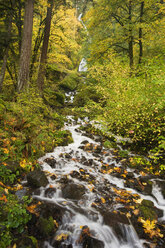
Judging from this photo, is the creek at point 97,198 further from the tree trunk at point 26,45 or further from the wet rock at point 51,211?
the tree trunk at point 26,45

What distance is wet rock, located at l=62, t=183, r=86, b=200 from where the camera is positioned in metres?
4.55

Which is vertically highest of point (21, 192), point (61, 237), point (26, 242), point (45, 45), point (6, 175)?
point (45, 45)

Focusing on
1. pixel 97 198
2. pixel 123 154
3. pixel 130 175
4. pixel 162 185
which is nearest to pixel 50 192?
pixel 97 198

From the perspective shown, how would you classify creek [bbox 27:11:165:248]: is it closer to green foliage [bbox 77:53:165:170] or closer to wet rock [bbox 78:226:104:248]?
wet rock [bbox 78:226:104:248]

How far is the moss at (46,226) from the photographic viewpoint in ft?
10.8

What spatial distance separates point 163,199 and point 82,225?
2.92 meters

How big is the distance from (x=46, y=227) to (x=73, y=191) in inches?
57.0

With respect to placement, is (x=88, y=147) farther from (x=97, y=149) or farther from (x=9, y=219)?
(x=9, y=219)

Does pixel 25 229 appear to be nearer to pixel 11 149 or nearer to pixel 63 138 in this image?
pixel 11 149

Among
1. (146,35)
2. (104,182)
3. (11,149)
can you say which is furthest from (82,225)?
(146,35)

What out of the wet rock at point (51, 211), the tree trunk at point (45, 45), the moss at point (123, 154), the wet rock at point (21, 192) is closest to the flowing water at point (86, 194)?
the wet rock at point (51, 211)

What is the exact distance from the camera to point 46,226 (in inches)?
132

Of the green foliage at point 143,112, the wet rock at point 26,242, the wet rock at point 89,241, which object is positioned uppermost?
the green foliage at point 143,112

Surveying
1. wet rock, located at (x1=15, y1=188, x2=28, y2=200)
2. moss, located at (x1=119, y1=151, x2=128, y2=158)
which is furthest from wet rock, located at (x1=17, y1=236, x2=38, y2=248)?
moss, located at (x1=119, y1=151, x2=128, y2=158)
